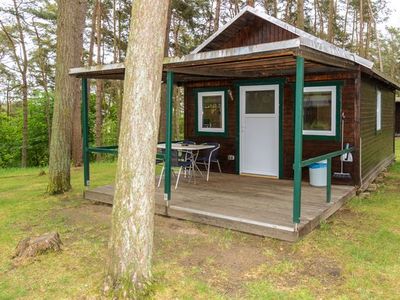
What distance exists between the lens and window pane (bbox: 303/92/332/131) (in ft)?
21.5

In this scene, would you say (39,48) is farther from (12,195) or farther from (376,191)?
(376,191)

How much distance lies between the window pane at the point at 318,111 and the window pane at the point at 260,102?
27.2 inches

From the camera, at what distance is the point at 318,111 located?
21.9 feet

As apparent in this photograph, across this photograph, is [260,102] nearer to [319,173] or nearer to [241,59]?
[319,173]

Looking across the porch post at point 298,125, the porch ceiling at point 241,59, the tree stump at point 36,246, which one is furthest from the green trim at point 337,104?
the tree stump at point 36,246

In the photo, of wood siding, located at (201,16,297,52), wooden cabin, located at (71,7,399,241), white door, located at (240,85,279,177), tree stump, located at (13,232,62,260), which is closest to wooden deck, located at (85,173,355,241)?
wooden cabin, located at (71,7,399,241)

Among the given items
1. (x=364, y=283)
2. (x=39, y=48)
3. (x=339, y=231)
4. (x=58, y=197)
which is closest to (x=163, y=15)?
Answer: (x=364, y=283)

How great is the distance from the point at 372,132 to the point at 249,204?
166 inches

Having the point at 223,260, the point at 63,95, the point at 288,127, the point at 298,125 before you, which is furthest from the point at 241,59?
the point at 63,95

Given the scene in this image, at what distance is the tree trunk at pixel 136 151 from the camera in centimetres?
285

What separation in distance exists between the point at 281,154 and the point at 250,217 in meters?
2.84

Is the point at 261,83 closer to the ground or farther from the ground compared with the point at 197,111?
farther from the ground

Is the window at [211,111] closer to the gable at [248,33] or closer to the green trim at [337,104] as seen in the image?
the gable at [248,33]

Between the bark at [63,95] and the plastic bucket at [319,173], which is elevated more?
the bark at [63,95]
